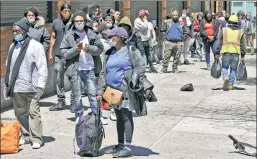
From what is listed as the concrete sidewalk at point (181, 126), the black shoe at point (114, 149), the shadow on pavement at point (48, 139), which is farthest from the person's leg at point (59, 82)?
the black shoe at point (114, 149)


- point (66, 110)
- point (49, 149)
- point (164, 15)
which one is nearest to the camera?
point (49, 149)

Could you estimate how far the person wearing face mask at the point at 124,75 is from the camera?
730cm

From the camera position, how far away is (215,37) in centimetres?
1709

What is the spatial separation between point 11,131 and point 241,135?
11.4ft

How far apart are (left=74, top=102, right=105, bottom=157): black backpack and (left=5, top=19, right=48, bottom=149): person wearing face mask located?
2.41 feet

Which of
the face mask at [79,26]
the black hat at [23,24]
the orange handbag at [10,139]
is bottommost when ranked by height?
the orange handbag at [10,139]

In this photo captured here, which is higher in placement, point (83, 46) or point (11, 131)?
point (83, 46)

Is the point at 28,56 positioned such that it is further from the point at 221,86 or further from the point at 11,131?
the point at 221,86

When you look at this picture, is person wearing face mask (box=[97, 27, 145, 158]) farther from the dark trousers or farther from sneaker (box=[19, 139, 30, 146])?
sneaker (box=[19, 139, 30, 146])

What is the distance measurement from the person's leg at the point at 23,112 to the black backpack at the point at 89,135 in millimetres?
931

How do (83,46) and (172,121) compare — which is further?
(172,121)

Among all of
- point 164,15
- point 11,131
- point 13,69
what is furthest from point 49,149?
point 164,15

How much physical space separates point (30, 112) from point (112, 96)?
129 centimetres

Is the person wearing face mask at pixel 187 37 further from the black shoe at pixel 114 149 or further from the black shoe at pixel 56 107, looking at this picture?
the black shoe at pixel 114 149
